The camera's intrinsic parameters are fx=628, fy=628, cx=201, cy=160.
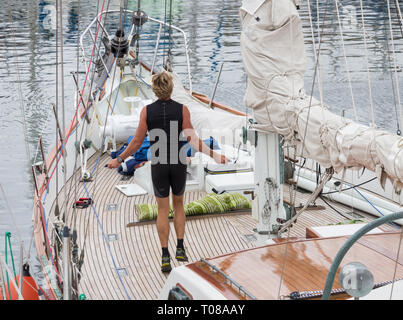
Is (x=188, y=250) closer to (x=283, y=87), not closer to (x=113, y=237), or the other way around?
(x=113, y=237)

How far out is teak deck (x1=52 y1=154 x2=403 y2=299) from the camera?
129 inches

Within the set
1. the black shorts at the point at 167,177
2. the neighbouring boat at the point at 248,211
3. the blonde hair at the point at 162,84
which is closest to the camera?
the neighbouring boat at the point at 248,211

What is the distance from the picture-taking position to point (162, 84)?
4.12 metres

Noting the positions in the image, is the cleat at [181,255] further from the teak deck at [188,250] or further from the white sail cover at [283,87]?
the white sail cover at [283,87]

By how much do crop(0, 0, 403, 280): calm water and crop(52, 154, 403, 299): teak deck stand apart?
2800 millimetres

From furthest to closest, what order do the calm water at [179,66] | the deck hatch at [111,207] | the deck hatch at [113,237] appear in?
the calm water at [179,66], the deck hatch at [111,207], the deck hatch at [113,237]

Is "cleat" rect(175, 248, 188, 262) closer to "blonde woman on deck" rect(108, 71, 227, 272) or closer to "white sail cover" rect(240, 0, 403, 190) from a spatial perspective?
"blonde woman on deck" rect(108, 71, 227, 272)

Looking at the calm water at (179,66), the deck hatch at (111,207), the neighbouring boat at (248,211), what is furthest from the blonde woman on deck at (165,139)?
the calm water at (179,66)

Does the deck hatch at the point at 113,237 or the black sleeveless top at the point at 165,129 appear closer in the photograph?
the black sleeveless top at the point at 165,129

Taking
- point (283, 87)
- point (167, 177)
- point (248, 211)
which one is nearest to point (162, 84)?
point (167, 177)

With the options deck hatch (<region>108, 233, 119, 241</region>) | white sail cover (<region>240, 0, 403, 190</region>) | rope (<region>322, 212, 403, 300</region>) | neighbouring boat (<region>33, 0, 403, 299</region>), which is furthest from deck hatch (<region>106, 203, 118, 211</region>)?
rope (<region>322, 212, 403, 300</region>)

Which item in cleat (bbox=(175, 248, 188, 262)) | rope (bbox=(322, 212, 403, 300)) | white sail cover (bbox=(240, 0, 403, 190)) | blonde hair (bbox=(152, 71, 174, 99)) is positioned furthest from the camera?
cleat (bbox=(175, 248, 188, 262))

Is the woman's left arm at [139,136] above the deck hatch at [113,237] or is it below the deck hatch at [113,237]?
above

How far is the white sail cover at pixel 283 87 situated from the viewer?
12.2 feet
